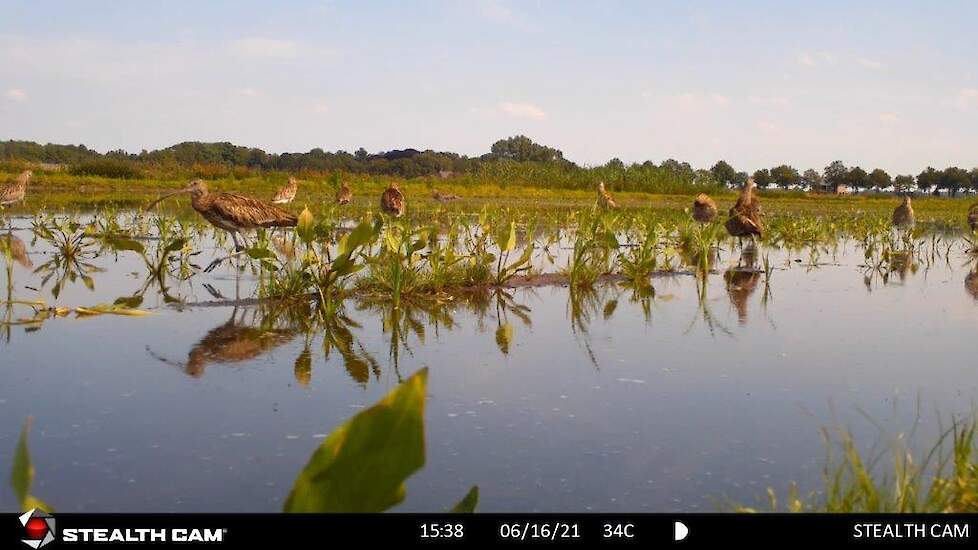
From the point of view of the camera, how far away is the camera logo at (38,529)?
178 cm

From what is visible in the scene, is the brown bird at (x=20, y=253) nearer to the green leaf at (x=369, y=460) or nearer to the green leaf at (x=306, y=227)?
the green leaf at (x=306, y=227)

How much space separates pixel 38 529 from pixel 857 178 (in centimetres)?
7883

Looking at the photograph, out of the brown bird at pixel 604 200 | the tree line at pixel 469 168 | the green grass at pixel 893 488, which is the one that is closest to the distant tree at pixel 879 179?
the tree line at pixel 469 168

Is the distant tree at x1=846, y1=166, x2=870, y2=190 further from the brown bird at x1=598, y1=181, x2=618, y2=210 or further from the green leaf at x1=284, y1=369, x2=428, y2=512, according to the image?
the green leaf at x1=284, y1=369, x2=428, y2=512

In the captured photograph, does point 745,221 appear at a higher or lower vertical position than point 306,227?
lower

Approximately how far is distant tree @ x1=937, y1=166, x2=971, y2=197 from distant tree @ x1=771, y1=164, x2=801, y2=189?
12871mm

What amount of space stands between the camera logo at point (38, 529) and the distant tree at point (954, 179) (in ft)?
276

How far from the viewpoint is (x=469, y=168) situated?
165ft

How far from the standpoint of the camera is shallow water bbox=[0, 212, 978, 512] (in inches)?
109

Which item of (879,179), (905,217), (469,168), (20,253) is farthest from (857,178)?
(20,253)

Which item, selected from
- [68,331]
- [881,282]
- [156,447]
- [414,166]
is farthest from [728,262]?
[414,166]

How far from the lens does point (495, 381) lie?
4.02m

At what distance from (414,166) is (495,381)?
66.7 m

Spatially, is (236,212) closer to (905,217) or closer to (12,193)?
(12,193)
